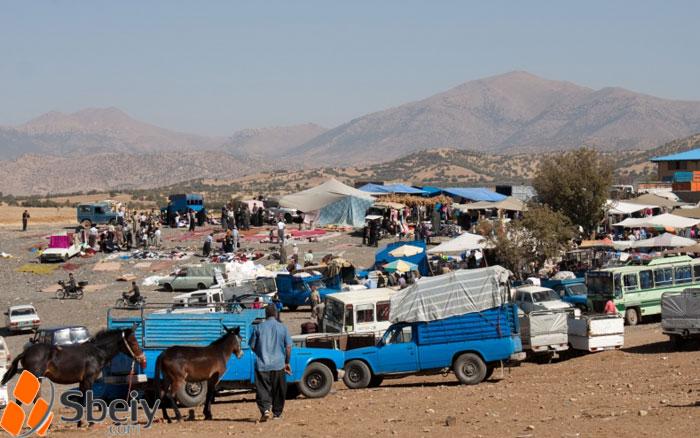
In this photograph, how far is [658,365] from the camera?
15.9m

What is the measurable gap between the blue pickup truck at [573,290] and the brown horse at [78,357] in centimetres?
1525

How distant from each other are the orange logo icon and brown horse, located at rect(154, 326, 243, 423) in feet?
4.87

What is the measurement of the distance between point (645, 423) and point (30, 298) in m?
25.5

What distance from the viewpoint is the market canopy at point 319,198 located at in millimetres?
50500

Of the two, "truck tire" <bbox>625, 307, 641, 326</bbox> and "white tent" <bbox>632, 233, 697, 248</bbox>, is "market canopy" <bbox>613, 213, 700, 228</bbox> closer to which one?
"white tent" <bbox>632, 233, 697, 248</bbox>

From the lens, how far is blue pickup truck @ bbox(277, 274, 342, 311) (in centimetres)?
2755

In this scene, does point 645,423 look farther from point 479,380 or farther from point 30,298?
point 30,298

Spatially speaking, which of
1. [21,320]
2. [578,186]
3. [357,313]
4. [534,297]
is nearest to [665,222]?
[578,186]

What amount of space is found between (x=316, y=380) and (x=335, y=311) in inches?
181

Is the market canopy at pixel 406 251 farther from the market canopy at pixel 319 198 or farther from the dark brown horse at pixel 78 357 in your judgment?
the dark brown horse at pixel 78 357

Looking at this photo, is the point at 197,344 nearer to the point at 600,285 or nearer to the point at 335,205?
the point at 600,285

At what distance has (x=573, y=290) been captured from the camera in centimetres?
2517

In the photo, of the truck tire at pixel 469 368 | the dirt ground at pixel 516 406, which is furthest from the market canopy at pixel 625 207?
the truck tire at pixel 469 368

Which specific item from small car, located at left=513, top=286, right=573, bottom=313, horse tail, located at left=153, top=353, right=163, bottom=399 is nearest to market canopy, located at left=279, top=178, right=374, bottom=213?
small car, located at left=513, top=286, right=573, bottom=313
